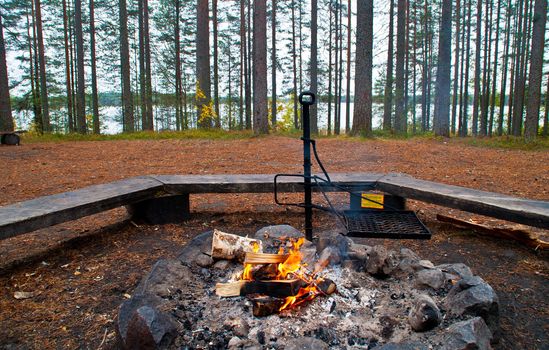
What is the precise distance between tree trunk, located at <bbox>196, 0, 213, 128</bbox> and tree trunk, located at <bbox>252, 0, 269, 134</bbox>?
2403 millimetres

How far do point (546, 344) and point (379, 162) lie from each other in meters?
5.20

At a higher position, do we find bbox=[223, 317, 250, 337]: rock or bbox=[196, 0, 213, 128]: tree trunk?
bbox=[196, 0, 213, 128]: tree trunk

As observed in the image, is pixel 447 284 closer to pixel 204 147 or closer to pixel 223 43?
pixel 204 147

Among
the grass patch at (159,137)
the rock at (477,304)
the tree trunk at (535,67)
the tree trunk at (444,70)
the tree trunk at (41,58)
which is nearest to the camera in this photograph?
the rock at (477,304)

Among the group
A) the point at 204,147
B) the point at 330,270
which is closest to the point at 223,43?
the point at 204,147

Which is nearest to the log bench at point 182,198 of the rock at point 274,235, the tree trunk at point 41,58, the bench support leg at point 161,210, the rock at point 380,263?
the bench support leg at point 161,210

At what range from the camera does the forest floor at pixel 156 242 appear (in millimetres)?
1987

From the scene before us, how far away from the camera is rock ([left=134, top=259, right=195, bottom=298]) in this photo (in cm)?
201

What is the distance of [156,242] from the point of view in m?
3.21

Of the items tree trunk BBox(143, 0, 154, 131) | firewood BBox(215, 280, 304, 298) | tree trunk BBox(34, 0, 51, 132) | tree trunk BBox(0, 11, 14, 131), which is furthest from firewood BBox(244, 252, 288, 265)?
tree trunk BBox(34, 0, 51, 132)

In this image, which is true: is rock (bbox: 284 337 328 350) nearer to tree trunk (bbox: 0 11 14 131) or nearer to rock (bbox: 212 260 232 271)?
rock (bbox: 212 260 232 271)

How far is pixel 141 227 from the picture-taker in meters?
3.60

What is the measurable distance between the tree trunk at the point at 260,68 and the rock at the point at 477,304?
8931 mm

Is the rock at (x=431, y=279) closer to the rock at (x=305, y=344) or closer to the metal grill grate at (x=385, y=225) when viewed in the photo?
the metal grill grate at (x=385, y=225)
